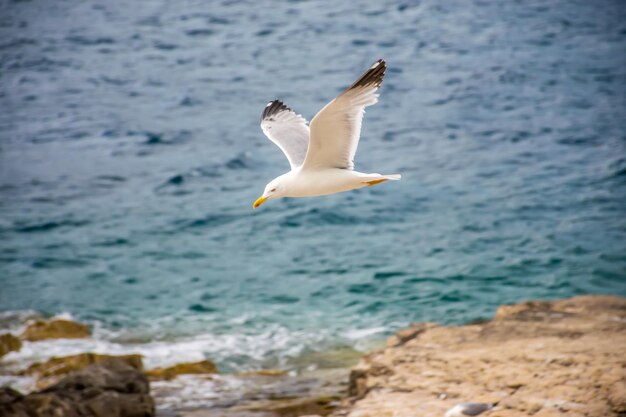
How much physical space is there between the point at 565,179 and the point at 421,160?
8.51ft

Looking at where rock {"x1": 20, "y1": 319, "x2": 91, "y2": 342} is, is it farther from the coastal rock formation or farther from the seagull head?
the seagull head

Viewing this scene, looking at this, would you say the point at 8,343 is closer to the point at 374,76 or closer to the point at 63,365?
the point at 63,365

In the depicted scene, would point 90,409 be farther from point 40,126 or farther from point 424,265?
point 40,126

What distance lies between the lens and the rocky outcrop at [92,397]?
27.5 feet

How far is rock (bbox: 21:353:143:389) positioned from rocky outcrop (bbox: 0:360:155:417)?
1141 millimetres

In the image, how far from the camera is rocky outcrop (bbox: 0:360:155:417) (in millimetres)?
8391

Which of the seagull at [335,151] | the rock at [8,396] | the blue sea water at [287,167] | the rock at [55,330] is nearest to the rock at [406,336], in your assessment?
the blue sea water at [287,167]

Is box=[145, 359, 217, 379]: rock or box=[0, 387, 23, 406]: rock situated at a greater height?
box=[0, 387, 23, 406]: rock

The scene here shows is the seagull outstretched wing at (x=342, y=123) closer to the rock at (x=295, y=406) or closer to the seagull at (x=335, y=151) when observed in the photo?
the seagull at (x=335, y=151)

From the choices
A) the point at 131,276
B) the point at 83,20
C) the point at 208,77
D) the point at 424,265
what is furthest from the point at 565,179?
the point at 83,20

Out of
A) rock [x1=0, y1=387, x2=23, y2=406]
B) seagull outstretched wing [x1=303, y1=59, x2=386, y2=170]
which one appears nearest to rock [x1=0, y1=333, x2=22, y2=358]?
rock [x1=0, y1=387, x2=23, y2=406]

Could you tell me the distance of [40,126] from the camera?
850 inches

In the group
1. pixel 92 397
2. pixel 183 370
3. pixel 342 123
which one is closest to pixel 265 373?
pixel 183 370

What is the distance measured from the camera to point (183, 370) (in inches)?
437
